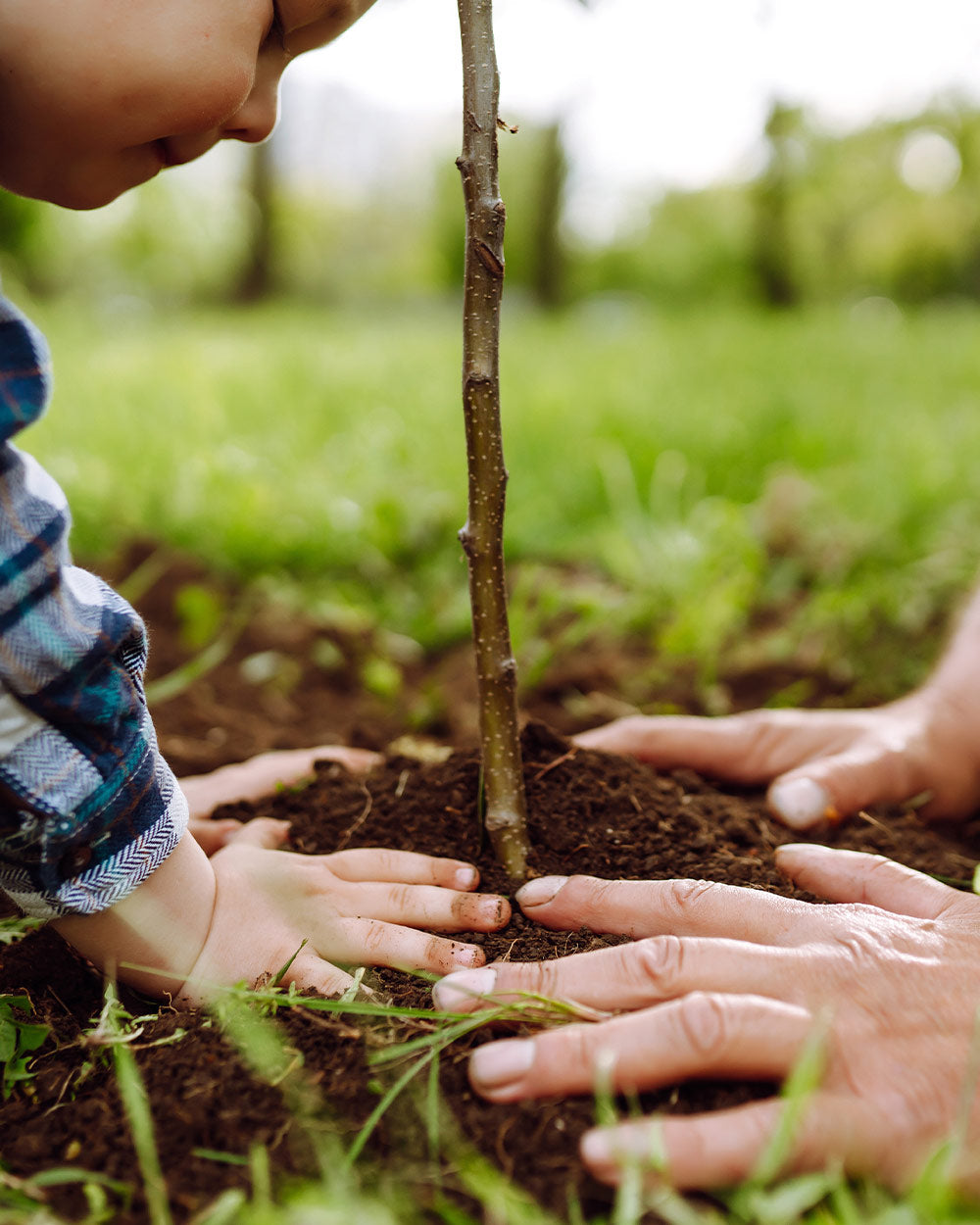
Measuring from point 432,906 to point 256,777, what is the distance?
59 centimetres

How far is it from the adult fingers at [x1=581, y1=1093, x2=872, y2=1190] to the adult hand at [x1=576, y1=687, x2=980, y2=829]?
779mm

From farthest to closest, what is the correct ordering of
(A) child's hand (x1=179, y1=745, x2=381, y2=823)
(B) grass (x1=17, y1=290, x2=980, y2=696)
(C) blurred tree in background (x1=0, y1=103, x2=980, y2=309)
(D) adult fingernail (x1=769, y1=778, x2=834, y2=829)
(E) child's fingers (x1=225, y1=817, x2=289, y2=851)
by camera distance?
(C) blurred tree in background (x1=0, y1=103, x2=980, y2=309) < (B) grass (x1=17, y1=290, x2=980, y2=696) < (A) child's hand (x1=179, y1=745, x2=381, y2=823) < (D) adult fingernail (x1=769, y1=778, x2=834, y2=829) < (E) child's fingers (x1=225, y1=817, x2=289, y2=851)

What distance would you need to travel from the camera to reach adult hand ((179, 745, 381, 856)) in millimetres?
1661

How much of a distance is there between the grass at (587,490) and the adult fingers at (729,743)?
478 millimetres

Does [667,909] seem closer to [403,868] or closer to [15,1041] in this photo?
[403,868]

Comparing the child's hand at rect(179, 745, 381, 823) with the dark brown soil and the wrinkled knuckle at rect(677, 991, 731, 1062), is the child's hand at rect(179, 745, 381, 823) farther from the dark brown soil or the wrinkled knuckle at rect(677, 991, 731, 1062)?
the wrinkled knuckle at rect(677, 991, 731, 1062)

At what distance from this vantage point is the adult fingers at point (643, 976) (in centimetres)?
105

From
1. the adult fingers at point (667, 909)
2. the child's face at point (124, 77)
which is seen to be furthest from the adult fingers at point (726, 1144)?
the child's face at point (124, 77)

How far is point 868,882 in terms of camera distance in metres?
1.31

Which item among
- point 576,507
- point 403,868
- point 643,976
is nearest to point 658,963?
point 643,976

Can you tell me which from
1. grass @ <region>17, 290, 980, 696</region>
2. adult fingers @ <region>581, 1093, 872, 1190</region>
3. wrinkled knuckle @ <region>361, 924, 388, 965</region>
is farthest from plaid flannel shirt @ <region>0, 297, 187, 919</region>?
grass @ <region>17, 290, 980, 696</region>

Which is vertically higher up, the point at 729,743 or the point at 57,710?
the point at 57,710

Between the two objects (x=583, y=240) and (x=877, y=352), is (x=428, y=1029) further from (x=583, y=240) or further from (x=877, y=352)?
(x=583, y=240)

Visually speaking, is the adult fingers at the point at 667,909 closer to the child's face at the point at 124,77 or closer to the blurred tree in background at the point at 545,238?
the child's face at the point at 124,77
